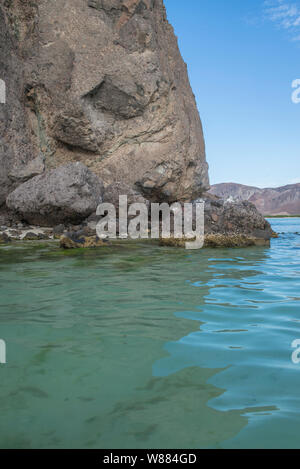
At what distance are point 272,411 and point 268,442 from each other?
27cm

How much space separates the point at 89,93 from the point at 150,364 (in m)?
17.9

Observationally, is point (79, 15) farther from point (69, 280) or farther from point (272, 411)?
point (272, 411)

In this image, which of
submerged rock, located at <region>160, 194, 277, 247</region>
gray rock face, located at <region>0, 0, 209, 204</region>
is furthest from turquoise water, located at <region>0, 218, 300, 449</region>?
gray rock face, located at <region>0, 0, 209, 204</region>

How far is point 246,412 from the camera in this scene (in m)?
2.02

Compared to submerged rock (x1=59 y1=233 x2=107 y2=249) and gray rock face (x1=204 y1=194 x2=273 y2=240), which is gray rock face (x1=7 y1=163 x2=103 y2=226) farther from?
gray rock face (x1=204 y1=194 x2=273 y2=240)

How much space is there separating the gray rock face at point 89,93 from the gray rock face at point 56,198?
1806 mm

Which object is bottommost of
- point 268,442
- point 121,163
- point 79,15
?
point 268,442

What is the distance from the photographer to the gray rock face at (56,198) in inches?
588

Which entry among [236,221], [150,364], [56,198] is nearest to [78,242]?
[56,198]

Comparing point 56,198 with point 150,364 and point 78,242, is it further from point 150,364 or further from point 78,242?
point 150,364

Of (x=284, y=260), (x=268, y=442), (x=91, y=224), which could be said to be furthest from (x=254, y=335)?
(x=91, y=224)

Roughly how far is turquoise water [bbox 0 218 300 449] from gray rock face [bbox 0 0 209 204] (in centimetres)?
1377

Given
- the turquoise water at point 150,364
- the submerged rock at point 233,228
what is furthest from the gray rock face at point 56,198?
the turquoise water at point 150,364
